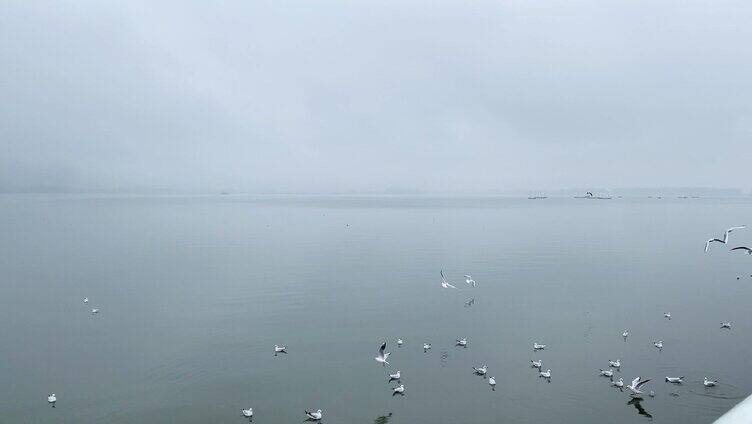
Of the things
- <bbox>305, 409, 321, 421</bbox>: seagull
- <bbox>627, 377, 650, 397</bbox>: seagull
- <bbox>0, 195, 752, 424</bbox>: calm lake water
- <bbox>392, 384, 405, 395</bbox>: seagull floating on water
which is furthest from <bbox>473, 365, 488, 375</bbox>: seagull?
<bbox>305, 409, 321, 421</bbox>: seagull

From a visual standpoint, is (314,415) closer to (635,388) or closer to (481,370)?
(481,370)

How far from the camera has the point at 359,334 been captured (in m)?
35.3

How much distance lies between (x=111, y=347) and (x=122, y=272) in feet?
86.9

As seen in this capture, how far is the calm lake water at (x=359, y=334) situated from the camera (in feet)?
83.3

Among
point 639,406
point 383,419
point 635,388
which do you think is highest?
point 635,388

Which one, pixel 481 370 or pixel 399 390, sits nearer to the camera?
pixel 399 390

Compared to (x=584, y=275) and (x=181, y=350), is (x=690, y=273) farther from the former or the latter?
(x=181, y=350)

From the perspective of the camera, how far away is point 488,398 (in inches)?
1030

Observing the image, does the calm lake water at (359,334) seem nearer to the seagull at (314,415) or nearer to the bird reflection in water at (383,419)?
the bird reflection in water at (383,419)

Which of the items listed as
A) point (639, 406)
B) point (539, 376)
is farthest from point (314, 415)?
point (639, 406)

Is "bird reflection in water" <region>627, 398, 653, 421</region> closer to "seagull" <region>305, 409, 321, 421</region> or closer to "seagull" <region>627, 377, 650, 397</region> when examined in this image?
"seagull" <region>627, 377, 650, 397</region>

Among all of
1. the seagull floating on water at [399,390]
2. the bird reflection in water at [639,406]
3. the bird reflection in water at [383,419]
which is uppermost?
the bird reflection in water at [639,406]

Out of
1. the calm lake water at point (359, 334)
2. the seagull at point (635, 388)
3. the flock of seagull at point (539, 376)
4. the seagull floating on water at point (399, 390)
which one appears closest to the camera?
Answer: the flock of seagull at point (539, 376)

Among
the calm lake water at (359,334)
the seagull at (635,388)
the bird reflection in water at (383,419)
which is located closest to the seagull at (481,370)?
the calm lake water at (359,334)
